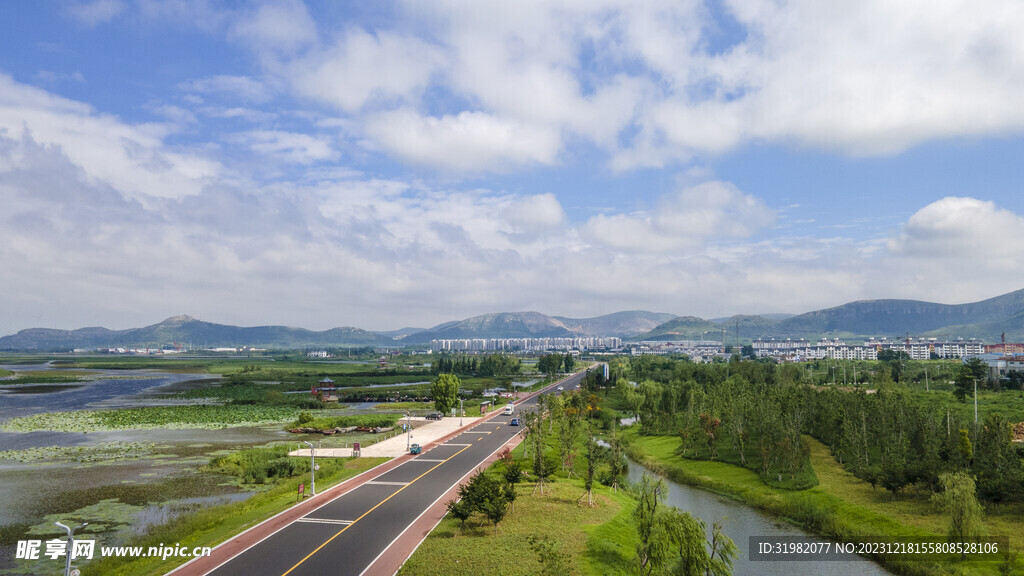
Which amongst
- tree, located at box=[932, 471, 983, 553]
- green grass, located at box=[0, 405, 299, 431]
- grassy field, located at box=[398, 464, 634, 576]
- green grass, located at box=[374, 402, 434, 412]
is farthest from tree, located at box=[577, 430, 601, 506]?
green grass, located at box=[0, 405, 299, 431]

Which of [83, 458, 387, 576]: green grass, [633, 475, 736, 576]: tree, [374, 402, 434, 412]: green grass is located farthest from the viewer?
[374, 402, 434, 412]: green grass

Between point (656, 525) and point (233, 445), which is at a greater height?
point (656, 525)

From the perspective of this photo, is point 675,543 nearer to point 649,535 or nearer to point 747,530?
point 649,535

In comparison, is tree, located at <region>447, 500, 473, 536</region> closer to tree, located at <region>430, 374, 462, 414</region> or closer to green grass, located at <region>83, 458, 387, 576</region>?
green grass, located at <region>83, 458, 387, 576</region>

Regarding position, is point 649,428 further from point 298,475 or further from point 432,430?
point 298,475

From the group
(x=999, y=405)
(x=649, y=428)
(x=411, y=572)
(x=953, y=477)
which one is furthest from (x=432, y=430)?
(x=999, y=405)

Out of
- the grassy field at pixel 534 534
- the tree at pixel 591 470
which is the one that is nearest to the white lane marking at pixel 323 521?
the grassy field at pixel 534 534

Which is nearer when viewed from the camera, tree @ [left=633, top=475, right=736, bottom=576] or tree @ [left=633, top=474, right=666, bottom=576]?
tree @ [left=633, top=475, right=736, bottom=576]

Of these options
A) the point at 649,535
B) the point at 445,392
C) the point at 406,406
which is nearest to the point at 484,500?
the point at 649,535
